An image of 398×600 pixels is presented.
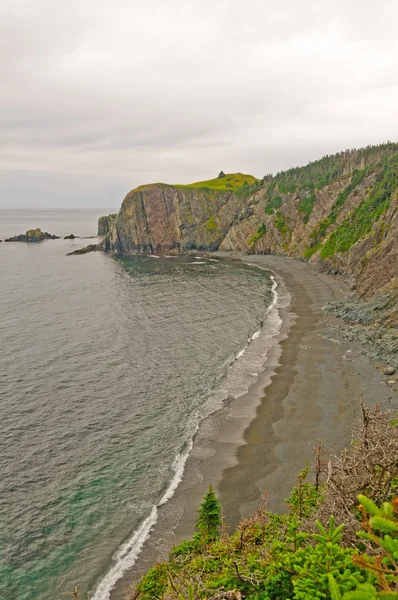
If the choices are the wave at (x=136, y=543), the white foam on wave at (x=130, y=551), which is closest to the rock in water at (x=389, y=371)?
the wave at (x=136, y=543)

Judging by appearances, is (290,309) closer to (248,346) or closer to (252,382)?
(248,346)

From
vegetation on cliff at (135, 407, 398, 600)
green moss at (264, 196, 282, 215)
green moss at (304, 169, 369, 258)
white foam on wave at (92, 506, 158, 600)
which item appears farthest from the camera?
green moss at (264, 196, 282, 215)

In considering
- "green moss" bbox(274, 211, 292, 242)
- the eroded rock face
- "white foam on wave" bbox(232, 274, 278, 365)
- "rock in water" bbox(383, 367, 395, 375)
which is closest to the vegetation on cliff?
"rock in water" bbox(383, 367, 395, 375)

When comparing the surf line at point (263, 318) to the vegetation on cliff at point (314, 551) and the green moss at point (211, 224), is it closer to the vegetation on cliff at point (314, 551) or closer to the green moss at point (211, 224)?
the vegetation on cliff at point (314, 551)

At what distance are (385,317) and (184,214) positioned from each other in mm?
123371

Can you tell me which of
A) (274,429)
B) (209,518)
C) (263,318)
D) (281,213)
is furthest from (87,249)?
(209,518)

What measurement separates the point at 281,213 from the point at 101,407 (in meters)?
126

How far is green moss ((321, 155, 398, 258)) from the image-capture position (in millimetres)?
97312

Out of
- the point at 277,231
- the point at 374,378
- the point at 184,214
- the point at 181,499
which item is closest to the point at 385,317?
the point at 374,378

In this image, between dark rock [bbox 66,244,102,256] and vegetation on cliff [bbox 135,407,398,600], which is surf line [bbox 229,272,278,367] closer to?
vegetation on cliff [bbox 135,407,398,600]

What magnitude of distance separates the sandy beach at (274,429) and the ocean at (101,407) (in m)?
1.18

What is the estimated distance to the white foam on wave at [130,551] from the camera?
67.1 feet

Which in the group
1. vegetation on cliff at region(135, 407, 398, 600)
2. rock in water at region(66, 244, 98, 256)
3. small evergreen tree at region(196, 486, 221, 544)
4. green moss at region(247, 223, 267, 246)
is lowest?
small evergreen tree at region(196, 486, 221, 544)

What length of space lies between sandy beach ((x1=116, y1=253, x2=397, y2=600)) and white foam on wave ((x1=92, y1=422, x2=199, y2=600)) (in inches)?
15.1
